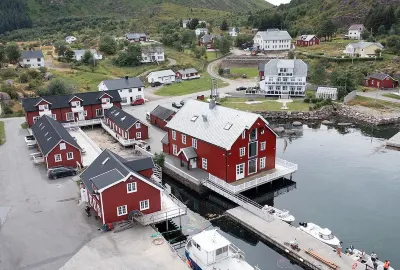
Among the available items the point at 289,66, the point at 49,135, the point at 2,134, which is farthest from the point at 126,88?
the point at 289,66

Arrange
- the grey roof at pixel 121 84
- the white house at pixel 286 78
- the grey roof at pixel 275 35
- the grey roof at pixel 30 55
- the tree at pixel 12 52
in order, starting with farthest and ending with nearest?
the grey roof at pixel 275 35, the tree at pixel 12 52, the grey roof at pixel 30 55, the white house at pixel 286 78, the grey roof at pixel 121 84

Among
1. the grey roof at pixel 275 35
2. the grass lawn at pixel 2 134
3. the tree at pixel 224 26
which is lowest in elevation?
the grass lawn at pixel 2 134

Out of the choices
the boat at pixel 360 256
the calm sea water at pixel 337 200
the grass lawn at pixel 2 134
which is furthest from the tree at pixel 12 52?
the boat at pixel 360 256

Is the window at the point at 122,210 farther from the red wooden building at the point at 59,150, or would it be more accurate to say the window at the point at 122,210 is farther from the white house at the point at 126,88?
the white house at the point at 126,88

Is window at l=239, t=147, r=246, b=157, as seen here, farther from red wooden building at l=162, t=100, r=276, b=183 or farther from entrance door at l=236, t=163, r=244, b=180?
entrance door at l=236, t=163, r=244, b=180

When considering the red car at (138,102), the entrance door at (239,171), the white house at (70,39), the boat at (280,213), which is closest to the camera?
the boat at (280,213)

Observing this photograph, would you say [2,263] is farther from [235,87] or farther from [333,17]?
[333,17]

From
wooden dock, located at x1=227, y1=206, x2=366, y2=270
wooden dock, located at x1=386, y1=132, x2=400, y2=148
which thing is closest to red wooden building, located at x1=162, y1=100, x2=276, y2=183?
wooden dock, located at x1=227, y1=206, x2=366, y2=270

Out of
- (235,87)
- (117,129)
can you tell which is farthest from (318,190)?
(235,87)
